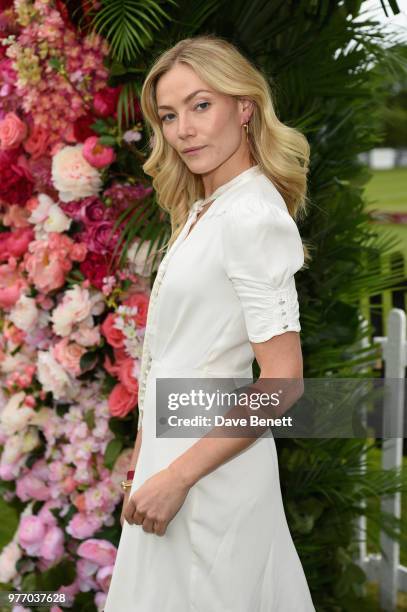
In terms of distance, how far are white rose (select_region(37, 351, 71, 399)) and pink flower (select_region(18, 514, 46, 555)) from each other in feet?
1.62

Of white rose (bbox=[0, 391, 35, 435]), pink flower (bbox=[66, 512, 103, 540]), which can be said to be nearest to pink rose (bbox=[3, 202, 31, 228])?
white rose (bbox=[0, 391, 35, 435])

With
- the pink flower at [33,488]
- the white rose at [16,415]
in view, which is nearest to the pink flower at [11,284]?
the white rose at [16,415]

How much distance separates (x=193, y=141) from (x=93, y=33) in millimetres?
1083

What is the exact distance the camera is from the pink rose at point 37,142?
278 cm

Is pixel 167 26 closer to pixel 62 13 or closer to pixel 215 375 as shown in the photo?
pixel 62 13

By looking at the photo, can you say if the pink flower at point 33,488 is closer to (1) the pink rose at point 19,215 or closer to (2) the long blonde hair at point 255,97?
(1) the pink rose at point 19,215

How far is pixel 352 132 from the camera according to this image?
9.86 feet

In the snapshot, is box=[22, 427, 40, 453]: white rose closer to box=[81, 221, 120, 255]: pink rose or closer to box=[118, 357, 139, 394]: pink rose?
box=[118, 357, 139, 394]: pink rose

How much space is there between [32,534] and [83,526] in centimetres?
24

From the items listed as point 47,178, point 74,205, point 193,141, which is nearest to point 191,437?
point 193,141

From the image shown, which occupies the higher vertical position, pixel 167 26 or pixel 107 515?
pixel 167 26

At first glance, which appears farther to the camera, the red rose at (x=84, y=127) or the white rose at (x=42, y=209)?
the white rose at (x=42, y=209)

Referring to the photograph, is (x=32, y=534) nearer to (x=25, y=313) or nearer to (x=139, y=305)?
(x=25, y=313)

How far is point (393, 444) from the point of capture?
3.64 m
